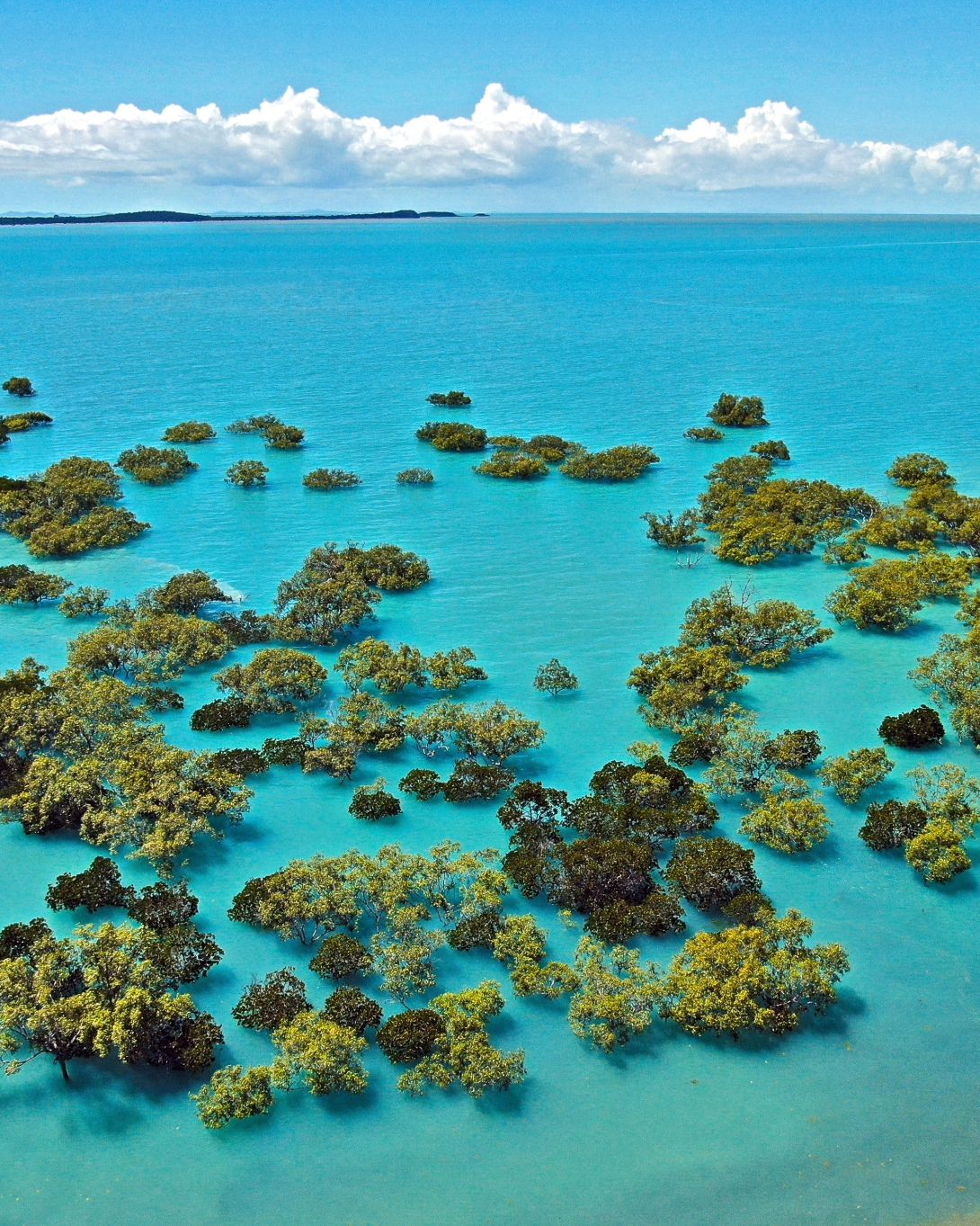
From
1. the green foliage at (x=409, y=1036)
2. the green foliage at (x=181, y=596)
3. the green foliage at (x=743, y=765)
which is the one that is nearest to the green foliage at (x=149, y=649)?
the green foliage at (x=181, y=596)

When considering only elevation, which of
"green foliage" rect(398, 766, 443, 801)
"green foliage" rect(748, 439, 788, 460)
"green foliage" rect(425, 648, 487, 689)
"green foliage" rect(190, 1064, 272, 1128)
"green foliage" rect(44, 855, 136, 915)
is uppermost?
"green foliage" rect(748, 439, 788, 460)

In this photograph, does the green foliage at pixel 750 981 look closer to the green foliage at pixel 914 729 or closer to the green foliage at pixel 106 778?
the green foliage at pixel 914 729

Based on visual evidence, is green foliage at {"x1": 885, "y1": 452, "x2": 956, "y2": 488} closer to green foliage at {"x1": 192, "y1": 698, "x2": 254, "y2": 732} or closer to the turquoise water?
the turquoise water

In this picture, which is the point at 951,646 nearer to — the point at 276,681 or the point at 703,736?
the point at 703,736

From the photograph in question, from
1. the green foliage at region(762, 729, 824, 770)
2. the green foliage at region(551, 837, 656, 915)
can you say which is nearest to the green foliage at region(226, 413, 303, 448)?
the green foliage at region(762, 729, 824, 770)

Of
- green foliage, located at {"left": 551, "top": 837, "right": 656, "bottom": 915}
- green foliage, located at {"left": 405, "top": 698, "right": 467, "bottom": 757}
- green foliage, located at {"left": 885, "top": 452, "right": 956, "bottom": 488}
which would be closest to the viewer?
green foliage, located at {"left": 551, "top": 837, "right": 656, "bottom": 915}

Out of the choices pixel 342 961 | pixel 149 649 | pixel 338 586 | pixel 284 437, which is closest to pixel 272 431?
pixel 284 437

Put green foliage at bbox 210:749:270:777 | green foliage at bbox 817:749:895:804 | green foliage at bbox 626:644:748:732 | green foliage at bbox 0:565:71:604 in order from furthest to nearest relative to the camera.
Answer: green foliage at bbox 0:565:71:604 → green foliage at bbox 626:644:748:732 → green foliage at bbox 210:749:270:777 → green foliage at bbox 817:749:895:804

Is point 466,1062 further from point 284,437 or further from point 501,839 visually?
point 284,437
